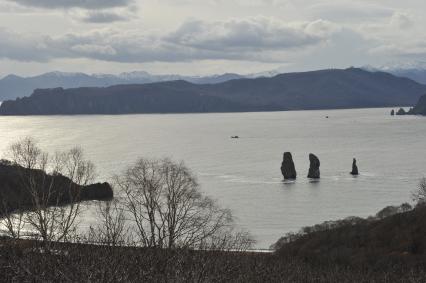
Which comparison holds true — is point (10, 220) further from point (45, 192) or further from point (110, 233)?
point (45, 192)

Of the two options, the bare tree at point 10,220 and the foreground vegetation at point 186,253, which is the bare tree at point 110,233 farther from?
the bare tree at point 10,220

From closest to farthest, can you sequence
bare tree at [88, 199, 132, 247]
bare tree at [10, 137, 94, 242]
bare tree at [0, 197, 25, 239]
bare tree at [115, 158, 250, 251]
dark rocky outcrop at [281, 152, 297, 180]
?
bare tree at [88, 199, 132, 247], bare tree at [0, 197, 25, 239], bare tree at [10, 137, 94, 242], bare tree at [115, 158, 250, 251], dark rocky outcrop at [281, 152, 297, 180]

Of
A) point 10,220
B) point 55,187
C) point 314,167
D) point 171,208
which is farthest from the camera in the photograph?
point 314,167

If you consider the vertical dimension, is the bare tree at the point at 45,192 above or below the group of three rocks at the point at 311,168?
above

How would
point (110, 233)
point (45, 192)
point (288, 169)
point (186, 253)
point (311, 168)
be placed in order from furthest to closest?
point (288, 169)
point (311, 168)
point (45, 192)
point (110, 233)
point (186, 253)

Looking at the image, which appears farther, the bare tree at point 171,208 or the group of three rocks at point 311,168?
the group of three rocks at point 311,168

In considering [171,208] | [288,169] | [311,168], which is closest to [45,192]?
[171,208]

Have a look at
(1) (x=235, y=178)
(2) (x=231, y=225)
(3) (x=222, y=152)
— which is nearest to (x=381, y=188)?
(1) (x=235, y=178)

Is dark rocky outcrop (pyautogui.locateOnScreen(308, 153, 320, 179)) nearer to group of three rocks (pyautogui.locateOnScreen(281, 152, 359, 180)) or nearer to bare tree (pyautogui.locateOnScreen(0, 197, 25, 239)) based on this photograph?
group of three rocks (pyautogui.locateOnScreen(281, 152, 359, 180))

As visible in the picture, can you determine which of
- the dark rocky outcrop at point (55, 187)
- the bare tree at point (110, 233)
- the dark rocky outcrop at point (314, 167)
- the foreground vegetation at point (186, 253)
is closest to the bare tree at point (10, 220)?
the foreground vegetation at point (186, 253)

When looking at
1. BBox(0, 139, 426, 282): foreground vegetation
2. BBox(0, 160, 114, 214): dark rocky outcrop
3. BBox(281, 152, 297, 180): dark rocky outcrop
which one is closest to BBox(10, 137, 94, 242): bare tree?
BBox(0, 139, 426, 282): foreground vegetation

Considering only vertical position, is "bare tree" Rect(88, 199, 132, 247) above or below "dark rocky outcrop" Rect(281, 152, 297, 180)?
above

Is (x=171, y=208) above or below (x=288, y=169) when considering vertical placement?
above

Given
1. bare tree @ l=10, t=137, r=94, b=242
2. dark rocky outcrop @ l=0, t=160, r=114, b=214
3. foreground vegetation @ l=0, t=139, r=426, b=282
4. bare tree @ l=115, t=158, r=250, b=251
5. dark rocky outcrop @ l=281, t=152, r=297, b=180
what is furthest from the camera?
dark rocky outcrop @ l=281, t=152, r=297, b=180
